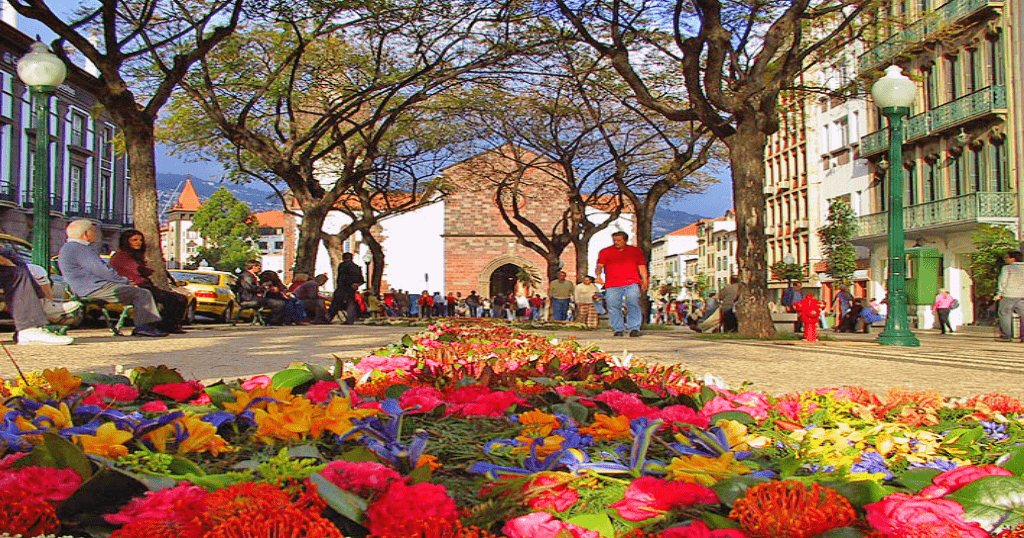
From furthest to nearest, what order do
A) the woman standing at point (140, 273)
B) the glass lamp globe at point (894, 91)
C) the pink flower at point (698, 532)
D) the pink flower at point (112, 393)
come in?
the glass lamp globe at point (894, 91) → the woman standing at point (140, 273) → the pink flower at point (112, 393) → the pink flower at point (698, 532)

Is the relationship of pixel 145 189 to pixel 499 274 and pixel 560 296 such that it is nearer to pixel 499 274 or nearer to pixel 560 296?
pixel 560 296

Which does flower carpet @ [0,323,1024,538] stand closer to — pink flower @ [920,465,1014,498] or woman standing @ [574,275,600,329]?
pink flower @ [920,465,1014,498]

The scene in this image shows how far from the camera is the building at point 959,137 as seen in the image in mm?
30641

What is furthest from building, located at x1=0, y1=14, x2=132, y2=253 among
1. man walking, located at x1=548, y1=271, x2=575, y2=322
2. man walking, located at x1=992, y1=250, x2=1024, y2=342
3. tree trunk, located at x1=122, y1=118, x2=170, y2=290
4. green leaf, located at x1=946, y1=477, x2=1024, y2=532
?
green leaf, located at x1=946, y1=477, x2=1024, y2=532

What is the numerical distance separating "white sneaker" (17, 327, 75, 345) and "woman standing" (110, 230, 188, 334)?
2.57 metres

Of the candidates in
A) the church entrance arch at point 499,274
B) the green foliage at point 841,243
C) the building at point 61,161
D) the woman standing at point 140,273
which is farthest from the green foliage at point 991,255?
the church entrance arch at point 499,274

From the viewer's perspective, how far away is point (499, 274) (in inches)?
2586

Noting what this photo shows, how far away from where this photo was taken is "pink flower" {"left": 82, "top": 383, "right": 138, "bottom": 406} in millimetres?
2672

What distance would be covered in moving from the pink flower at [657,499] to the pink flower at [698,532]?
0.12m

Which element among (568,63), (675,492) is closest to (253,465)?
(675,492)

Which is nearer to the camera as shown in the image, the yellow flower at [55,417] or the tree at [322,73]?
the yellow flower at [55,417]

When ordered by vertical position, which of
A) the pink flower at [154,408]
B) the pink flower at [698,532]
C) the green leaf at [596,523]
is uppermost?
the pink flower at [154,408]

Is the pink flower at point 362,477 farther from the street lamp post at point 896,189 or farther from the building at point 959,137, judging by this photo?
the building at point 959,137

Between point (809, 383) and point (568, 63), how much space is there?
656 inches
